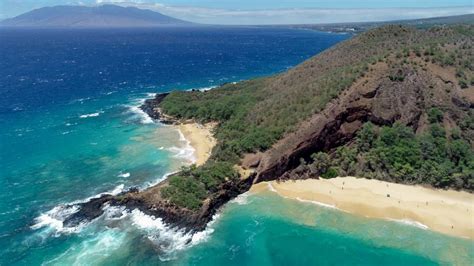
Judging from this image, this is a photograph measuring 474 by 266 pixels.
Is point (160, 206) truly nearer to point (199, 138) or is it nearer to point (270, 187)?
point (270, 187)

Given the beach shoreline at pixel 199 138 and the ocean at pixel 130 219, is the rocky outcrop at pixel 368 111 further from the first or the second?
the beach shoreline at pixel 199 138

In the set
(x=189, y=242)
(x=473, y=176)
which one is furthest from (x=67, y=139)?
(x=473, y=176)

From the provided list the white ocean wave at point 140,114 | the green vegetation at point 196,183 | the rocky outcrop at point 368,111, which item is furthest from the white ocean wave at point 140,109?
the rocky outcrop at point 368,111

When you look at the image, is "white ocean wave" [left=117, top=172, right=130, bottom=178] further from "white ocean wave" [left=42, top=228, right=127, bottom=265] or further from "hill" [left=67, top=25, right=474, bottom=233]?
"white ocean wave" [left=42, top=228, right=127, bottom=265]

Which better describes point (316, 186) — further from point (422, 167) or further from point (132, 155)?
point (132, 155)

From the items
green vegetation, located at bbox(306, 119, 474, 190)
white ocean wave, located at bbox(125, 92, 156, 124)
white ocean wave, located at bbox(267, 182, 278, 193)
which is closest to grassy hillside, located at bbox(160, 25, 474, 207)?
green vegetation, located at bbox(306, 119, 474, 190)

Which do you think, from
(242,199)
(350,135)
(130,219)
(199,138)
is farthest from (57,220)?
(350,135)
